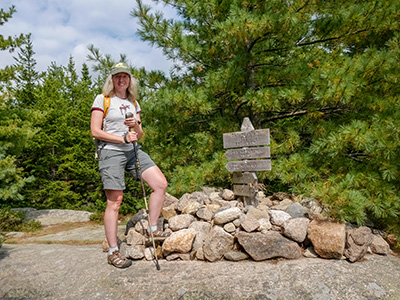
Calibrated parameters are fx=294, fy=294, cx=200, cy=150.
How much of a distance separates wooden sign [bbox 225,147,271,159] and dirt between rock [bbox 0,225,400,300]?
1391mm

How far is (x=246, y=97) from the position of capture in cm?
453

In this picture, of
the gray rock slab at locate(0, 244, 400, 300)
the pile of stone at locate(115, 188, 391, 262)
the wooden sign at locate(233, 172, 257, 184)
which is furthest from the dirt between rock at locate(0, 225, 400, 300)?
the wooden sign at locate(233, 172, 257, 184)

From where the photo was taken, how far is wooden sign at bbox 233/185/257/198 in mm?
3992

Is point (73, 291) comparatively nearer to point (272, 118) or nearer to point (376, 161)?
point (376, 161)

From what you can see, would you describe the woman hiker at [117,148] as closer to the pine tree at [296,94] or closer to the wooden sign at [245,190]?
the wooden sign at [245,190]

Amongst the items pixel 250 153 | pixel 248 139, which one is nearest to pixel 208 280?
pixel 250 153

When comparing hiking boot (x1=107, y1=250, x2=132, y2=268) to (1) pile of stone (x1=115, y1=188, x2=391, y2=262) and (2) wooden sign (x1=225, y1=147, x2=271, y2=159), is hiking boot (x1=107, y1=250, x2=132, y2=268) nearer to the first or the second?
(1) pile of stone (x1=115, y1=188, x2=391, y2=262)

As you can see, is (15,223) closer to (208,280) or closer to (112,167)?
(112,167)

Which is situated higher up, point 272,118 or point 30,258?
point 272,118

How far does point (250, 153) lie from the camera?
4035 mm

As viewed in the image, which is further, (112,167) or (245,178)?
(245,178)

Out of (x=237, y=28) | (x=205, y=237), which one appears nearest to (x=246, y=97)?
(x=237, y=28)

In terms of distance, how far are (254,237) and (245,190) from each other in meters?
0.95

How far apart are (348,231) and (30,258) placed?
3.80m
